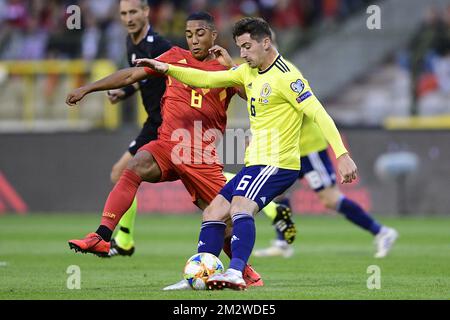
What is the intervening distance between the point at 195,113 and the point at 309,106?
1.35m

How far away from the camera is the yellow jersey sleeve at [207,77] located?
8.71 meters

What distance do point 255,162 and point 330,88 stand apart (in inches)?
529

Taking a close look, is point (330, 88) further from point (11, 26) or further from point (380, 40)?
point (11, 26)

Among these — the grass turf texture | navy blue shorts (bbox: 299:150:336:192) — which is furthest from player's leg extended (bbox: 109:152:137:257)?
navy blue shorts (bbox: 299:150:336:192)

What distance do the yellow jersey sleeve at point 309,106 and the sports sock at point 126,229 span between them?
11.9 feet

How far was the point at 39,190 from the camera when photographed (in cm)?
1977

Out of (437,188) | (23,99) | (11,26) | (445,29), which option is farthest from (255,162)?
(11,26)

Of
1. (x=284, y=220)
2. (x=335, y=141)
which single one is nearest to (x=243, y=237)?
(x=335, y=141)

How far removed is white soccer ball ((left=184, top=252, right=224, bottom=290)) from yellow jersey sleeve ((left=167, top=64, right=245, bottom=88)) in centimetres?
145

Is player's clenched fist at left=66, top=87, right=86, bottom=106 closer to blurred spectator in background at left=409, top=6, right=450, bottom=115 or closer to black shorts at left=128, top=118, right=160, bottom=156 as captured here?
black shorts at left=128, top=118, right=160, bottom=156

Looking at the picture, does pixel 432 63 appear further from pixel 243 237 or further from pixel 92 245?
pixel 92 245

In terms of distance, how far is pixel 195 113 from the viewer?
929 cm

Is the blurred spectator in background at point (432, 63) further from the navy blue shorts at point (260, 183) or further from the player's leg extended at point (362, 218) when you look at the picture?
the navy blue shorts at point (260, 183)

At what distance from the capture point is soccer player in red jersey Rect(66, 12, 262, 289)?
9.10 metres
